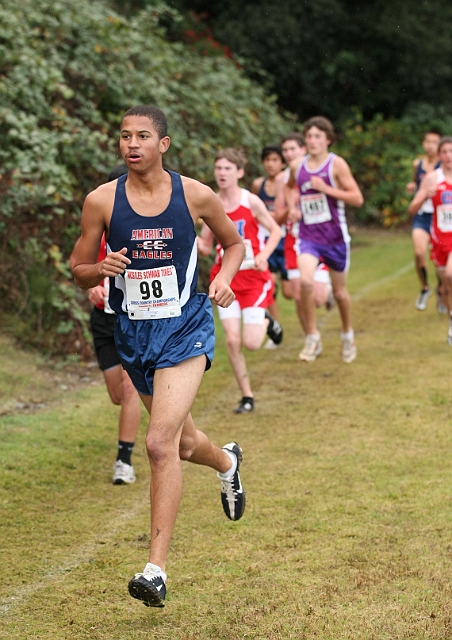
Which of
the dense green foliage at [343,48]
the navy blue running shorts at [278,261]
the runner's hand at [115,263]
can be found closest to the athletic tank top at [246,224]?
the navy blue running shorts at [278,261]

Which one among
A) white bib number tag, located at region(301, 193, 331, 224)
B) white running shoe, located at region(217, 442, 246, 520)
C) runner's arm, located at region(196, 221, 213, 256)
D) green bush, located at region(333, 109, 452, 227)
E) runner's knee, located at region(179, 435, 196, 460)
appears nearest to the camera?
runner's knee, located at region(179, 435, 196, 460)

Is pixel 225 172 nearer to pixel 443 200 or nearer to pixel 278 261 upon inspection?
pixel 443 200

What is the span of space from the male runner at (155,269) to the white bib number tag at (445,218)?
5.26 meters

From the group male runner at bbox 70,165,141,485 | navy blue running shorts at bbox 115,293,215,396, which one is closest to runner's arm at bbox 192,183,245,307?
navy blue running shorts at bbox 115,293,215,396

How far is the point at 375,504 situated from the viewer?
550 centimetres

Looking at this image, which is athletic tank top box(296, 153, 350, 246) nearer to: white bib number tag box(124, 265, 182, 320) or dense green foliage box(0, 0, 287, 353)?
dense green foliage box(0, 0, 287, 353)

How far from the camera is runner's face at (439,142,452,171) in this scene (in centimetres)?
925

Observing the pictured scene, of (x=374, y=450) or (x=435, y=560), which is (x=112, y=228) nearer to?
(x=435, y=560)

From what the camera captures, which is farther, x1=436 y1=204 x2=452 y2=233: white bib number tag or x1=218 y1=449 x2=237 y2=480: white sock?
x1=436 y1=204 x2=452 y2=233: white bib number tag

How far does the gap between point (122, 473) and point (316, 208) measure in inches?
144

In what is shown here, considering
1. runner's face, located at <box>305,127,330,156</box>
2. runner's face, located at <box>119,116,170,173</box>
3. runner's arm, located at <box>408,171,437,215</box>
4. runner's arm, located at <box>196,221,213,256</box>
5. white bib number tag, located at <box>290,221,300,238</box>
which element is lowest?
white bib number tag, located at <box>290,221,300,238</box>

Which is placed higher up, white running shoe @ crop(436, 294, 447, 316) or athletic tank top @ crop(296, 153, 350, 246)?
athletic tank top @ crop(296, 153, 350, 246)

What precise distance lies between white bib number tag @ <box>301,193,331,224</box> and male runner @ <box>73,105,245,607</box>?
172 inches

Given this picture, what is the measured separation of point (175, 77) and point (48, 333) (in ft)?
18.8
